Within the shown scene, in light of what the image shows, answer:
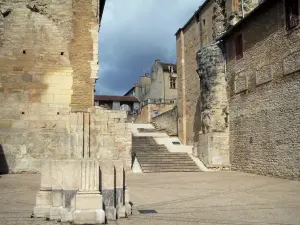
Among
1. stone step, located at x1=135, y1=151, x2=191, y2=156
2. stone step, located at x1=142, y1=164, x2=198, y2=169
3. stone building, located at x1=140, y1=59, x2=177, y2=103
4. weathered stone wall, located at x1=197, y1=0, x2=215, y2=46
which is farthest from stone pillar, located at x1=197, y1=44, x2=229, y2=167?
stone building, located at x1=140, y1=59, x2=177, y2=103

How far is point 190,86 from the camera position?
22.6 metres

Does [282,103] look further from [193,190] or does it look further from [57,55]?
[57,55]

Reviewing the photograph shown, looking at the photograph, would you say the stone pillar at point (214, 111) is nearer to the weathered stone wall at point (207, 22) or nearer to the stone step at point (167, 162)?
the stone step at point (167, 162)

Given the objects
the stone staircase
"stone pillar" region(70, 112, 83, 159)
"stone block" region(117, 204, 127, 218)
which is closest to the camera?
"stone block" region(117, 204, 127, 218)

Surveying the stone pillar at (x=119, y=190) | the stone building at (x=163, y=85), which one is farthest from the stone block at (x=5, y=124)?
the stone building at (x=163, y=85)

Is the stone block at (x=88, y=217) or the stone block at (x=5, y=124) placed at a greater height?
the stone block at (x=5, y=124)

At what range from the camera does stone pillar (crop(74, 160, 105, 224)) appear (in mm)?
4840

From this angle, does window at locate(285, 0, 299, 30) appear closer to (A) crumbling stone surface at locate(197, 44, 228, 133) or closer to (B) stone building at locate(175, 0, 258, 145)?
(A) crumbling stone surface at locate(197, 44, 228, 133)

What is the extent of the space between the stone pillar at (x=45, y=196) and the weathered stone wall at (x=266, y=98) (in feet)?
28.0

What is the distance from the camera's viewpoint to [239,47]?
15.2m

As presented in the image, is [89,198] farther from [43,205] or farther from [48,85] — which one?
[48,85]

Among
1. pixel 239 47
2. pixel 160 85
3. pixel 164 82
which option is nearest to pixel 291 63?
pixel 239 47

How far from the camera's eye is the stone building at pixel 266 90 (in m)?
11.5

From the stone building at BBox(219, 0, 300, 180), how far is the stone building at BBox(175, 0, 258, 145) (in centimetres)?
244
